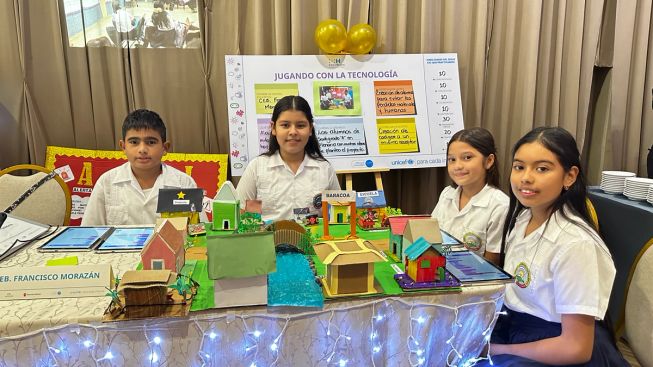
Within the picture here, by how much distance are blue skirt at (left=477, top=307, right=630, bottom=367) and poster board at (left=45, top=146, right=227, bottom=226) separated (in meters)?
2.04

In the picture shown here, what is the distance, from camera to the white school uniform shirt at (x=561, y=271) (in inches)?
46.8

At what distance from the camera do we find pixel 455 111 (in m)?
3.16

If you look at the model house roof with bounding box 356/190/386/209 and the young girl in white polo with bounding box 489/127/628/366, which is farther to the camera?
the model house roof with bounding box 356/190/386/209

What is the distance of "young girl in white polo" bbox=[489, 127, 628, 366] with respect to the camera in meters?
1.20

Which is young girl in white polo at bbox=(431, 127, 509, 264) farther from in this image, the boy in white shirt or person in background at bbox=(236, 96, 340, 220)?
the boy in white shirt

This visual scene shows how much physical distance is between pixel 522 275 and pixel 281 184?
1.20 meters

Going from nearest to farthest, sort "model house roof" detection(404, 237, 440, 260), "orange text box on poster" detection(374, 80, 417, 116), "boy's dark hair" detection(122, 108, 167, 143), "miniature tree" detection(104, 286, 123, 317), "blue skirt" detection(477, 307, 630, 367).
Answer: "miniature tree" detection(104, 286, 123, 317)
"model house roof" detection(404, 237, 440, 260)
"blue skirt" detection(477, 307, 630, 367)
"boy's dark hair" detection(122, 108, 167, 143)
"orange text box on poster" detection(374, 80, 417, 116)

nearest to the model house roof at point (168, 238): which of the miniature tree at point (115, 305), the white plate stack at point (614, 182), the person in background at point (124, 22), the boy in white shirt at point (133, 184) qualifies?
the miniature tree at point (115, 305)

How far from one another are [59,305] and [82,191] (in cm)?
211

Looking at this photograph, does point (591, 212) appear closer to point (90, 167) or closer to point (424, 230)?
point (424, 230)

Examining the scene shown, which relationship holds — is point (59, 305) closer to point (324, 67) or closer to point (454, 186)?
point (454, 186)

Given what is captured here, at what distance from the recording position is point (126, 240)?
1521mm

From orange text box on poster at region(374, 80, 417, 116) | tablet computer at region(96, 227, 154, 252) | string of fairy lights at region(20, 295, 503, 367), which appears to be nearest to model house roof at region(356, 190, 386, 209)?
string of fairy lights at region(20, 295, 503, 367)

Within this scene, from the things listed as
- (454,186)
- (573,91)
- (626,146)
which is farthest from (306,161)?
(626,146)
